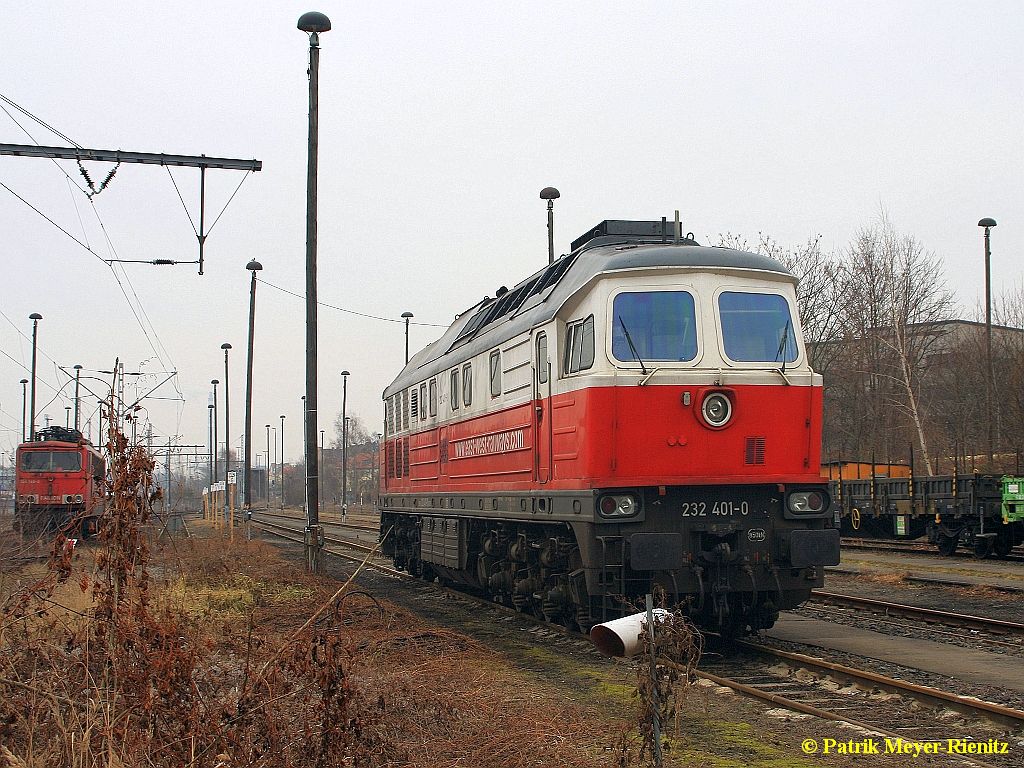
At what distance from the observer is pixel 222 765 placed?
4297mm

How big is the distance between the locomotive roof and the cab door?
32cm

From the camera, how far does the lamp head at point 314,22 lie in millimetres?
16312

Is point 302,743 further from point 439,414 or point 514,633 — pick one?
point 439,414

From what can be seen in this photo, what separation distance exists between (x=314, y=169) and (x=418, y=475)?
5.53 metres

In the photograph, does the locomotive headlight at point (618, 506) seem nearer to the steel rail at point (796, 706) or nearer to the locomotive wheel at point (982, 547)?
the steel rail at point (796, 706)

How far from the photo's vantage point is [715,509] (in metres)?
10.2

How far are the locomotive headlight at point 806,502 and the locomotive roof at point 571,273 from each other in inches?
89.2

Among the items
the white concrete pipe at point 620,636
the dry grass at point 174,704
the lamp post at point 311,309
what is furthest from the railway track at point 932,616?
the lamp post at point 311,309

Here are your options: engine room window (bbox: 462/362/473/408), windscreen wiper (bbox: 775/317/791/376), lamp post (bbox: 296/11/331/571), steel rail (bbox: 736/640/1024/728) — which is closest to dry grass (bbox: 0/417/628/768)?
steel rail (bbox: 736/640/1024/728)

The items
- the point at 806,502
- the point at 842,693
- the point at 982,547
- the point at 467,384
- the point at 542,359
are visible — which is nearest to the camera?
the point at 842,693

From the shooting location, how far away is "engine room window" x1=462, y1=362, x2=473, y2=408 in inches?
583

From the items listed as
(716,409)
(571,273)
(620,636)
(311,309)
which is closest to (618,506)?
(716,409)

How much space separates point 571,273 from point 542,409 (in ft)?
4.97

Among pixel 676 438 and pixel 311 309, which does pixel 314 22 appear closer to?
pixel 311 309
